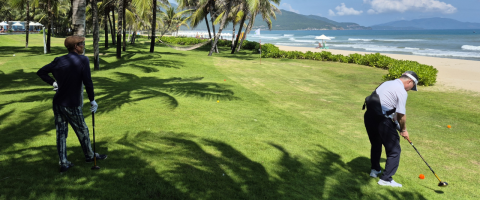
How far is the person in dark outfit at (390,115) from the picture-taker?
4281 mm

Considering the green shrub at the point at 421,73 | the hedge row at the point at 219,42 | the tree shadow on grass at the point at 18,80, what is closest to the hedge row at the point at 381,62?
the green shrub at the point at 421,73

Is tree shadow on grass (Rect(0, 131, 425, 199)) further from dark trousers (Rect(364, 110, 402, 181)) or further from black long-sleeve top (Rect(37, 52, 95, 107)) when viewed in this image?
black long-sleeve top (Rect(37, 52, 95, 107))

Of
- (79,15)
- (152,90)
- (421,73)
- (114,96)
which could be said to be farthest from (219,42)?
(79,15)

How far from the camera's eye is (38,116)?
7.21 m

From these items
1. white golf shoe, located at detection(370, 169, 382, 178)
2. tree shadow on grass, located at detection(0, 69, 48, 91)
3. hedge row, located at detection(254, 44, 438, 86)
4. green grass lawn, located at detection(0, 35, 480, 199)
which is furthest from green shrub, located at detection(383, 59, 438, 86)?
tree shadow on grass, located at detection(0, 69, 48, 91)

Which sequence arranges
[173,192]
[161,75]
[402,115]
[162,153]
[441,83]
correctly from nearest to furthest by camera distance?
[173,192] → [402,115] → [162,153] → [161,75] → [441,83]

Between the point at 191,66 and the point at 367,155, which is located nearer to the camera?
A: the point at 367,155

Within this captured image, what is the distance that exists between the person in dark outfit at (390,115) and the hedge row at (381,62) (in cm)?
1154

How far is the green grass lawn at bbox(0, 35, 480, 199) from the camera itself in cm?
416

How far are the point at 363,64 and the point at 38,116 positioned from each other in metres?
21.3

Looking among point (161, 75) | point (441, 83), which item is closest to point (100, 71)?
point (161, 75)

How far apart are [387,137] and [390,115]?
1.11 ft

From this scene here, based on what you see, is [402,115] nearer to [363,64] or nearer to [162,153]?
[162,153]

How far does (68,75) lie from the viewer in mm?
3830
